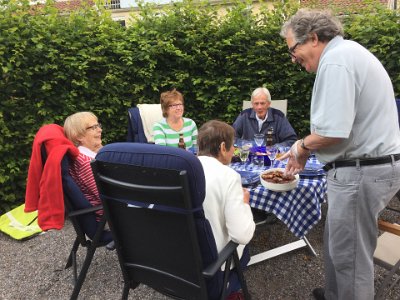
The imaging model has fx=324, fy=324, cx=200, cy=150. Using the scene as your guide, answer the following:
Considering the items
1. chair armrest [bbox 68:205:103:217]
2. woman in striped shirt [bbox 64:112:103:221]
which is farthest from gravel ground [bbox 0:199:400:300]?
chair armrest [bbox 68:205:103:217]

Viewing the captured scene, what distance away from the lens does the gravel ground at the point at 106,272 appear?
254cm

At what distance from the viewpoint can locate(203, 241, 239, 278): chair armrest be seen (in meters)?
1.49

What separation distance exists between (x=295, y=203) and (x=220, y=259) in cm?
73

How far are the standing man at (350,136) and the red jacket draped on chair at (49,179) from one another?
59.3 inches

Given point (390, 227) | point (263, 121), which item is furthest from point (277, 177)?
point (263, 121)

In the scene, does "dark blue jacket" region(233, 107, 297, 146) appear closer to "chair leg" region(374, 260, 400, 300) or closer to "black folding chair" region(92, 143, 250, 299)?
"chair leg" region(374, 260, 400, 300)

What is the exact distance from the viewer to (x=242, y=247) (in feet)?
6.48

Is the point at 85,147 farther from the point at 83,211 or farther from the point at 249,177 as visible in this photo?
the point at 249,177

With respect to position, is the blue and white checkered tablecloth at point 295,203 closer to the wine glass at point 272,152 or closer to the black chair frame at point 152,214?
the black chair frame at point 152,214

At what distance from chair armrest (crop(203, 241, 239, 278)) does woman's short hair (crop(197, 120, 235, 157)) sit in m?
0.50

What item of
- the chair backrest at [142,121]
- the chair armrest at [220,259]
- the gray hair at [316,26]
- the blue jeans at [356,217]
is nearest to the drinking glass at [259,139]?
the blue jeans at [356,217]

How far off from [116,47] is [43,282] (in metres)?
2.88

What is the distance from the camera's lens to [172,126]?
3598 mm

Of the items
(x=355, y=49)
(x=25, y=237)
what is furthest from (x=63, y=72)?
(x=355, y=49)
